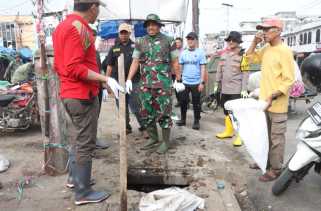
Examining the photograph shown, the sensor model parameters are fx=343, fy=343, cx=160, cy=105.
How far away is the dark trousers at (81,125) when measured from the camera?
318 centimetres

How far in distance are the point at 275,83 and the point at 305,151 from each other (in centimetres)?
88

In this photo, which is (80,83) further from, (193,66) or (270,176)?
(193,66)

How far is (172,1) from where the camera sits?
6.60 metres

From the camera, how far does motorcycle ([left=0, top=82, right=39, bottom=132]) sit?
592cm

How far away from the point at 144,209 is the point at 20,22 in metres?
39.9

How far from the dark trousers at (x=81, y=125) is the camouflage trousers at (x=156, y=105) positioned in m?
1.60

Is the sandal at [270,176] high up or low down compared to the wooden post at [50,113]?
down

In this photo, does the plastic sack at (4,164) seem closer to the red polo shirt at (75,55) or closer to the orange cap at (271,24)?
the red polo shirt at (75,55)

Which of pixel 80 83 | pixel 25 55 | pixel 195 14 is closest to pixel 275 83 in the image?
pixel 80 83

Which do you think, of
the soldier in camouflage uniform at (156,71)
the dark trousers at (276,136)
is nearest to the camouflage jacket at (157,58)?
the soldier in camouflage uniform at (156,71)

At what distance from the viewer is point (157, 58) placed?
15.5ft

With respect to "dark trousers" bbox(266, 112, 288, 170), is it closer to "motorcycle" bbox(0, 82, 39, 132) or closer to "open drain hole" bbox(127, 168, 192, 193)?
"open drain hole" bbox(127, 168, 192, 193)

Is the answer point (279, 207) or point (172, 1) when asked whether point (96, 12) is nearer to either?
point (279, 207)

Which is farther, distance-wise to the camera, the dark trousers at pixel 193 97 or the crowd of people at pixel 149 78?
the dark trousers at pixel 193 97
